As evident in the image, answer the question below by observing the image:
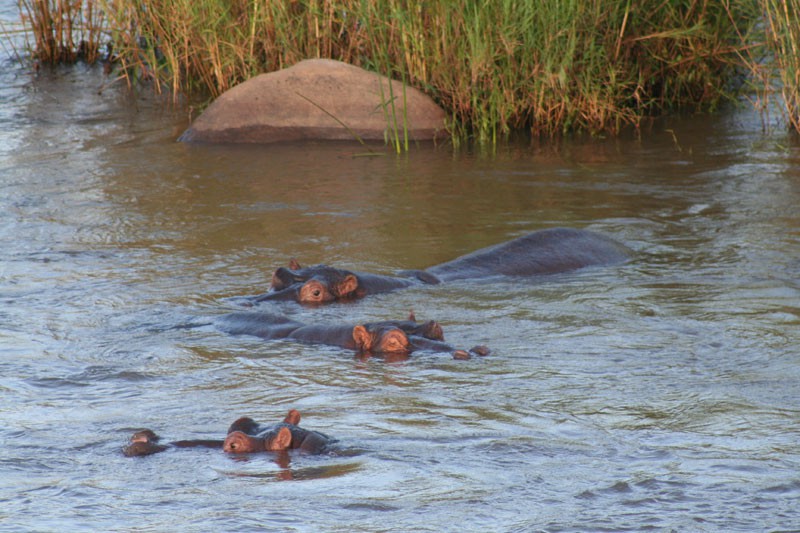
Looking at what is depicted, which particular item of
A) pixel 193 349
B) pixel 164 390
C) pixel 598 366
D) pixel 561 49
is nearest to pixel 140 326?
pixel 193 349

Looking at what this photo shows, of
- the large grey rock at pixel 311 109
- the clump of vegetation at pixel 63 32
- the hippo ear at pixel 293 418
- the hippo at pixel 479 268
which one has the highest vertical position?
the clump of vegetation at pixel 63 32

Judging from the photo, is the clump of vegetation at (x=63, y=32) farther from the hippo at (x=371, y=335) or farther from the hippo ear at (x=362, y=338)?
the hippo ear at (x=362, y=338)

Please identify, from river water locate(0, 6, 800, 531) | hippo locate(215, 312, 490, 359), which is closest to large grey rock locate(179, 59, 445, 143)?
river water locate(0, 6, 800, 531)

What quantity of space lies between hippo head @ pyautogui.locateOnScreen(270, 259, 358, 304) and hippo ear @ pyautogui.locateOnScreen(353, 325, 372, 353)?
0.88 meters

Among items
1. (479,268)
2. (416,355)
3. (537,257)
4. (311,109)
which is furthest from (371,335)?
(311,109)

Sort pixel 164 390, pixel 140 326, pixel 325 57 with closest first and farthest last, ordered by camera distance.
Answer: pixel 164 390 < pixel 140 326 < pixel 325 57

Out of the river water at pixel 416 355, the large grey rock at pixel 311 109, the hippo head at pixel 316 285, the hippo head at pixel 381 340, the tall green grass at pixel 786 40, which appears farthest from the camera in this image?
the large grey rock at pixel 311 109

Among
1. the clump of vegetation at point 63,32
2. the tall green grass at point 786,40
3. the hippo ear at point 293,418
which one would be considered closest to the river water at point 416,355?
the hippo ear at point 293,418

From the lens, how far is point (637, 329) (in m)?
5.16

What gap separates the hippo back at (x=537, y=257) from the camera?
20.3 ft

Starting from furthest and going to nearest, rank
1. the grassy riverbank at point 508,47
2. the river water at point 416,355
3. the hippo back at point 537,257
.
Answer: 1. the grassy riverbank at point 508,47
2. the hippo back at point 537,257
3. the river water at point 416,355

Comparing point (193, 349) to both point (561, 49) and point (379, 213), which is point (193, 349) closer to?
point (379, 213)

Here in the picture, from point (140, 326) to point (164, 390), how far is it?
97 centimetres

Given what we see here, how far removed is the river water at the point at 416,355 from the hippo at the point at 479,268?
11 cm
